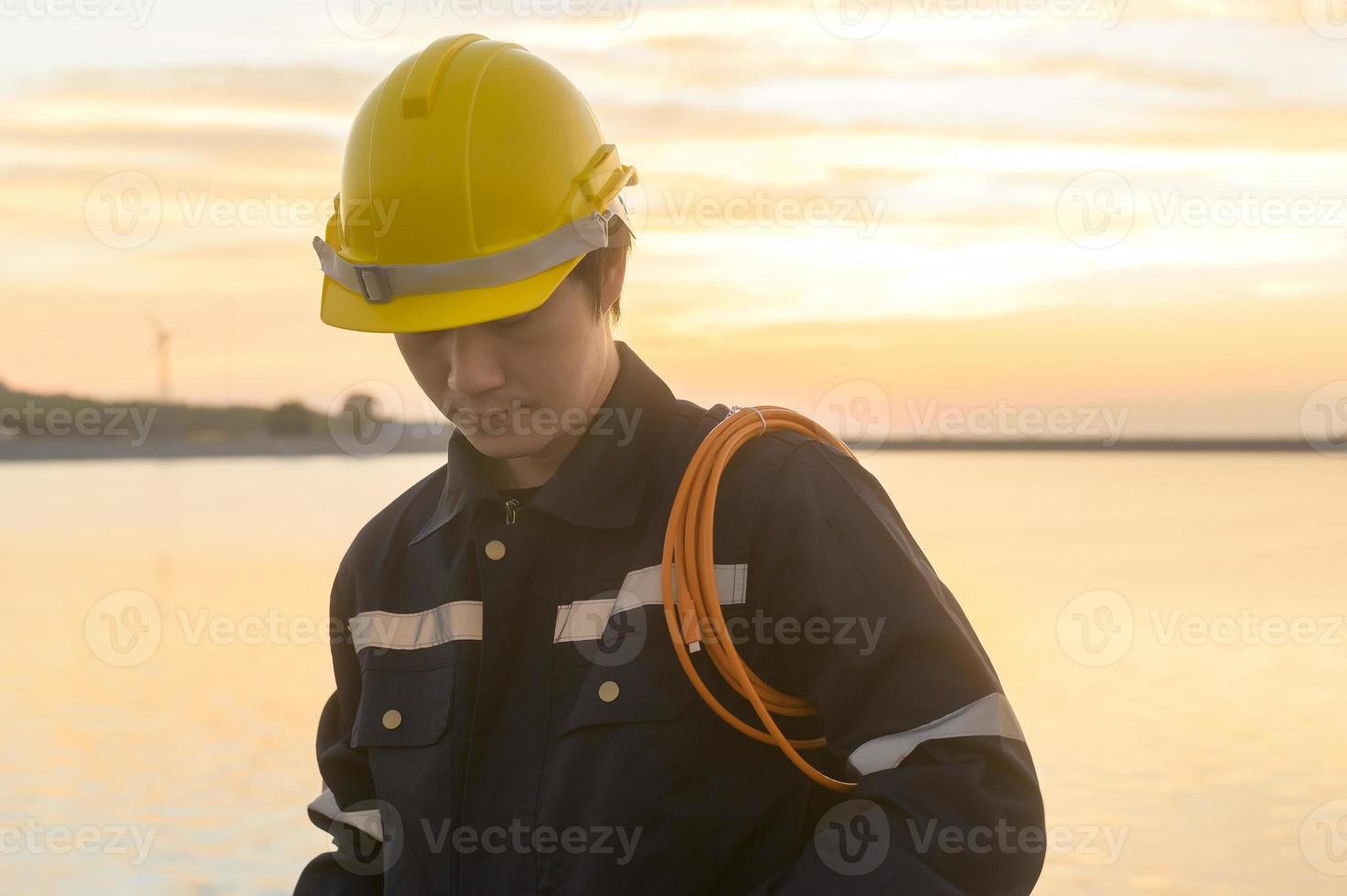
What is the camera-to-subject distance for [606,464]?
6.18ft

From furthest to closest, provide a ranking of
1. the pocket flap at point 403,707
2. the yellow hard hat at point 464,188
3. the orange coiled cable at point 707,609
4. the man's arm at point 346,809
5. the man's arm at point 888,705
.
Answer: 1. the man's arm at point 346,809
2. the pocket flap at point 403,707
3. the yellow hard hat at point 464,188
4. the orange coiled cable at point 707,609
5. the man's arm at point 888,705

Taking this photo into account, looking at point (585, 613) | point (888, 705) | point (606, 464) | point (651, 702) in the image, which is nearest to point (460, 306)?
point (606, 464)

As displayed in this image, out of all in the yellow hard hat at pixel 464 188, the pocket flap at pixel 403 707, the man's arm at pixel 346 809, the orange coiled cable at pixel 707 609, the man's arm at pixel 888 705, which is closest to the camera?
the man's arm at pixel 888 705

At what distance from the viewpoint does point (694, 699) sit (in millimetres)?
1762

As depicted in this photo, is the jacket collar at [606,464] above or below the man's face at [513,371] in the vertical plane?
below

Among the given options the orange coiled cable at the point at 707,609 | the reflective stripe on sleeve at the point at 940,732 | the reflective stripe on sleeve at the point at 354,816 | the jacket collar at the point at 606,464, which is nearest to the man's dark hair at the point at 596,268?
the jacket collar at the point at 606,464

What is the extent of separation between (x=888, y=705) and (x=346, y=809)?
89 centimetres

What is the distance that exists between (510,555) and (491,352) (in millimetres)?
304

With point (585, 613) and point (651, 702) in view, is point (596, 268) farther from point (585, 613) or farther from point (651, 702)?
point (651, 702)

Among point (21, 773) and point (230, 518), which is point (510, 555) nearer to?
point (21, 773)

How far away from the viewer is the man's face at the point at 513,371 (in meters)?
1.76

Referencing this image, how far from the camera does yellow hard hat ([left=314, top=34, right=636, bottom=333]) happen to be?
181cm

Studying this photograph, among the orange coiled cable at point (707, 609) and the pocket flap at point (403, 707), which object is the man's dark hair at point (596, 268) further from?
the pocket flap at point (403, 707)

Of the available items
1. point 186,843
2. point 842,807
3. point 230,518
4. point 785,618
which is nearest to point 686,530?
point 785,618
